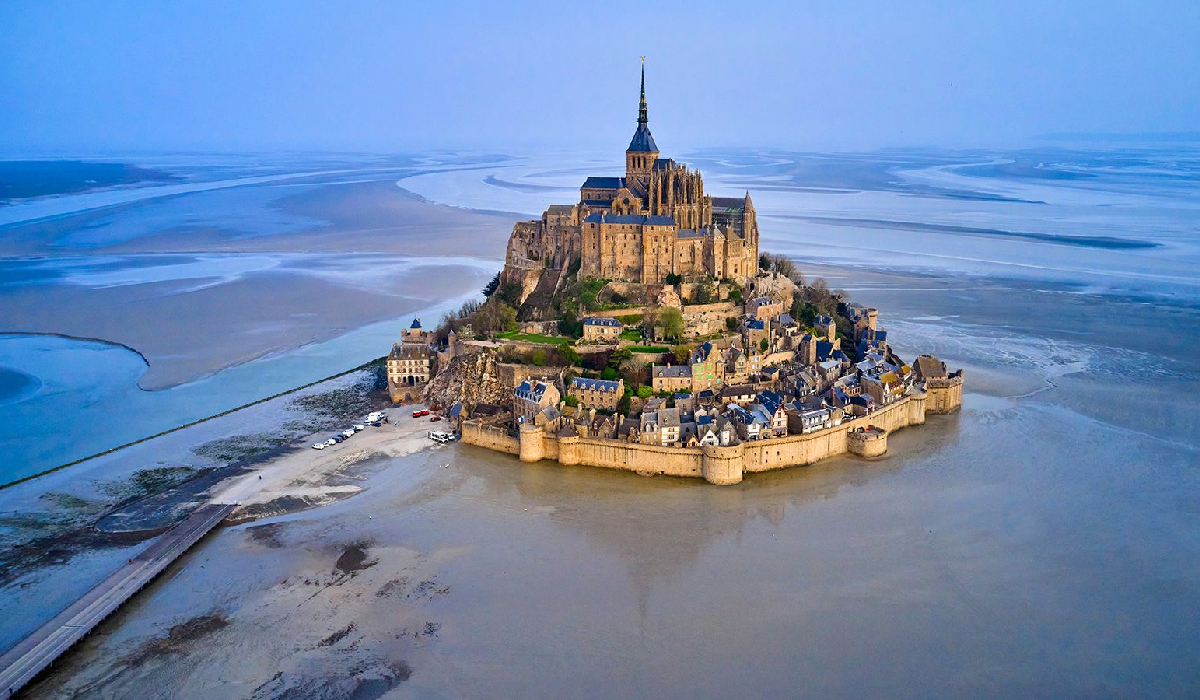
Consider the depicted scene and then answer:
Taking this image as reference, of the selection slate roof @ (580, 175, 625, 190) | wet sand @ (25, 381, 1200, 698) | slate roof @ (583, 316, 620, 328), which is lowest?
wet sand @ (25, 381, 1200, 698)

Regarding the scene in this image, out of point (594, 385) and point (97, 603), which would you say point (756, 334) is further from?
point (97, 603)

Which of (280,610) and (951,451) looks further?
(951,451)

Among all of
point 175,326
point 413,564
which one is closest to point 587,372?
point 413,564

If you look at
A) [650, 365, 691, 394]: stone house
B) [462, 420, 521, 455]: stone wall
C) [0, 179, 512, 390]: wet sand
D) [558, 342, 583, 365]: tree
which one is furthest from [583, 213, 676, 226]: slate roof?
[0, 179, 512, 390]: wet sand

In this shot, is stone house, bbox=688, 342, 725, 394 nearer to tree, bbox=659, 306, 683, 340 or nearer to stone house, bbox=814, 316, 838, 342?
tree, bbox=659, 306, 683, 340

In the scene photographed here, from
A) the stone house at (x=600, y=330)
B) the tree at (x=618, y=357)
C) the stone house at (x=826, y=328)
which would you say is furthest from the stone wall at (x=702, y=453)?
the stone house at (x=826, y=328)

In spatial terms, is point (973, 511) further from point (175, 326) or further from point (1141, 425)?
point (175, 326)

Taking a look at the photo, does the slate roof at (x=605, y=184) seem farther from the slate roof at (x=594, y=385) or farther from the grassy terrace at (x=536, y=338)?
the slate roof at (x=594, y=385)
